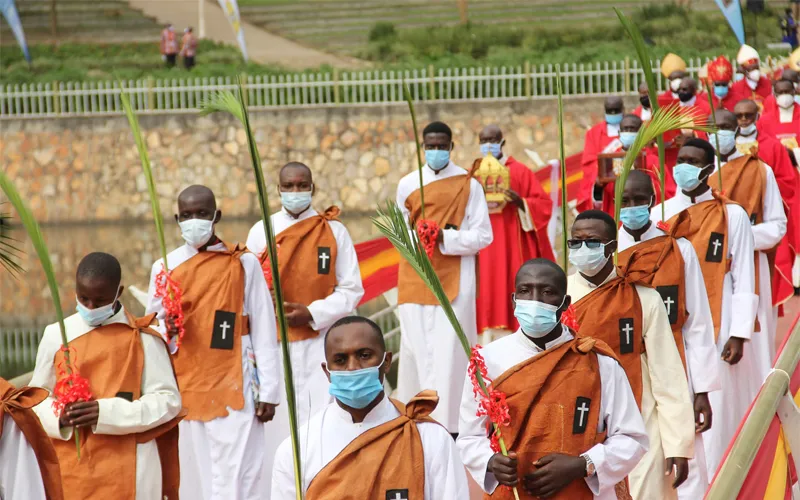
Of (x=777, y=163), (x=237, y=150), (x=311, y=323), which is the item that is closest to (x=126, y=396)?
(x=311, y=323)

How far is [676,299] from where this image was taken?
618 centimetres

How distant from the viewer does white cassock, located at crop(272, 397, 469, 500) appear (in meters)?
4.03

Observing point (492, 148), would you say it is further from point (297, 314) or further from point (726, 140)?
point (297, 314)

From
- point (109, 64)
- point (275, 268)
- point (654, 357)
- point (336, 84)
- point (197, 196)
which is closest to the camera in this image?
point (275, 268)

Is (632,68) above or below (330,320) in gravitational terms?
above

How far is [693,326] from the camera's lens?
6.16 meters

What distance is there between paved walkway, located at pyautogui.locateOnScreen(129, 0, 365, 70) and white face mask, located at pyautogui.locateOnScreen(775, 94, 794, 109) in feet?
52.8

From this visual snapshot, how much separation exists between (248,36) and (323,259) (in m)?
26.8

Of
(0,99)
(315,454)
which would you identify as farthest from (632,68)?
(315,454)

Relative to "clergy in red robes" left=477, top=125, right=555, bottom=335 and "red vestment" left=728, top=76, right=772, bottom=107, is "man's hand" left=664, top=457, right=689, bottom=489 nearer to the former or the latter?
"clergy in red robes" left=477, top=125, right=555, bottom=335

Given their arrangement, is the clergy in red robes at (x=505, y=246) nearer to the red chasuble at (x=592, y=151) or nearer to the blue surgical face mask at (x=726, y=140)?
the blue surgical face mask at (x=726, y=140)

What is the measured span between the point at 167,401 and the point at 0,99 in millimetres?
24100

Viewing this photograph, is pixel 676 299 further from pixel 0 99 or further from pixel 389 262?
pixel 0 99

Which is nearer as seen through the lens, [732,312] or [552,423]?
[552,423]
